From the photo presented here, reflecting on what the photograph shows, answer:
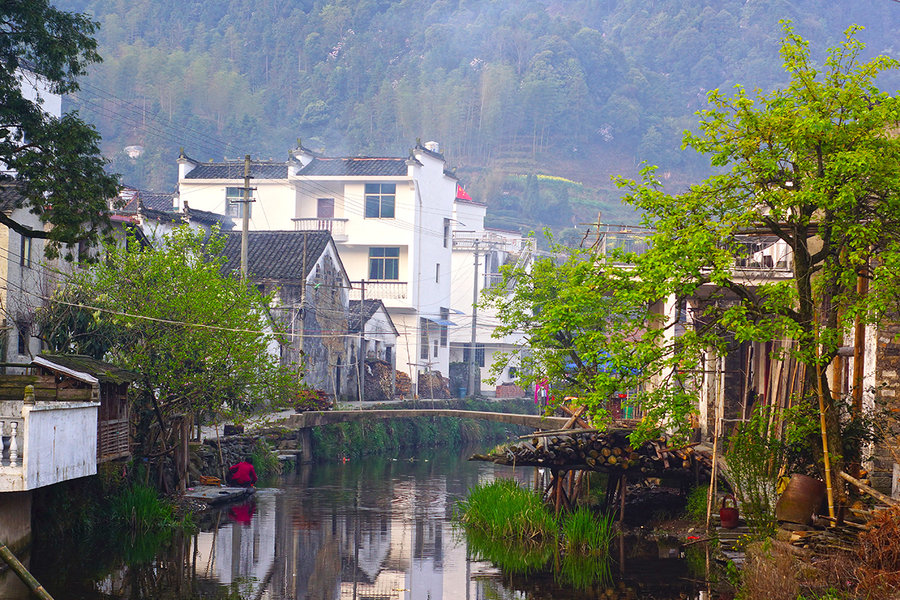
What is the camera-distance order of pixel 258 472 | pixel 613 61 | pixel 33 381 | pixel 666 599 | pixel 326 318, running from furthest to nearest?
1. pixel 613 61
2. pixel 326 318
3. pixel 258 472
4. pixel 33 381
5. pixel 666 599

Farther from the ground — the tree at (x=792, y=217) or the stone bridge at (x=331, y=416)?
the tree at (x=792, y=217)

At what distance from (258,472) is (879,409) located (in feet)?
76.2

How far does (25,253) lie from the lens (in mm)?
25797

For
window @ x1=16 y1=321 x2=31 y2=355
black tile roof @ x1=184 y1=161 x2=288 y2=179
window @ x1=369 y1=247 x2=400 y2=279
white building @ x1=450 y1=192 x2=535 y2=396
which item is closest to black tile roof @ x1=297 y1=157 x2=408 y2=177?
black tile roof @ x1=184 y1=161 x2=288 y2=179

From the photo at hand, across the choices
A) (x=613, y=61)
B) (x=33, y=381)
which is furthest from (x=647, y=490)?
(x=613, y=61)

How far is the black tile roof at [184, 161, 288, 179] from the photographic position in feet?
195

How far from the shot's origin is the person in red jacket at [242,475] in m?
31.4

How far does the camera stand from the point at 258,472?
35.6m

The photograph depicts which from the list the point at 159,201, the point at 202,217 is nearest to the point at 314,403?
the point at 202,217

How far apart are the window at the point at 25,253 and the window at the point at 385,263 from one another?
110 feet

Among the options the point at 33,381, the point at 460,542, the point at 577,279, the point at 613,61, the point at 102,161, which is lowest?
the point at 460,542

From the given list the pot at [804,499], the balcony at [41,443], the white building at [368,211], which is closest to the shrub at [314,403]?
the white building at [368,211]

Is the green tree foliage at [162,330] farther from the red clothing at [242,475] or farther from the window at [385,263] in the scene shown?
the window at [385,263]

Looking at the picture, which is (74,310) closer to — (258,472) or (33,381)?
(33,381)
